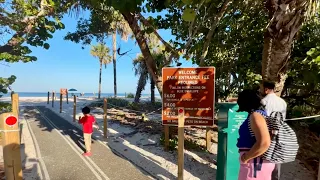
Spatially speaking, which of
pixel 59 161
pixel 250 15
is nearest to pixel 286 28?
pixel 250 15

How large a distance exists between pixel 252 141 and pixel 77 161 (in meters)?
5.02

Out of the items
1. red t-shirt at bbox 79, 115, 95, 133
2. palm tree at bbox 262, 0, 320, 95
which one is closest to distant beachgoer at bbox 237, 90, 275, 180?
palm tree at bbox 262, 0, 320, 95

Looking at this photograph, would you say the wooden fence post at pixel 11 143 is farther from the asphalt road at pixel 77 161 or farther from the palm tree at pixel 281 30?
the palm tree at pixel 281 30

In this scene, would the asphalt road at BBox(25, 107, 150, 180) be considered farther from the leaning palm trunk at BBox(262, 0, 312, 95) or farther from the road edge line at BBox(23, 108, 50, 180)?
the leaning palm trunk at BBox(262, 0, 312, 95)

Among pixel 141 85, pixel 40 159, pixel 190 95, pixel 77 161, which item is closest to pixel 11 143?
pixel 77 161

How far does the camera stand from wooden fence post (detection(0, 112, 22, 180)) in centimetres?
357

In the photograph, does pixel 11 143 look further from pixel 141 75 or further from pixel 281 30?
pixel 141 75

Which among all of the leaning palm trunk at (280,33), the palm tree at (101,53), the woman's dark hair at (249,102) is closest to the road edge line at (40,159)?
the woman's dark hair at (249,102)

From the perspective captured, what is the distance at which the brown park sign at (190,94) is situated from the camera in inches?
219

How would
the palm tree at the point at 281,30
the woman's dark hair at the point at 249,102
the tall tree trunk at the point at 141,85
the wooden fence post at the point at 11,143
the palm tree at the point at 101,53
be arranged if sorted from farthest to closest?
the palm tree at the point at 101,53, the tall tree trunk at the point at 141,85, the palm tree at the point at 281,30, the wooden fence post at the point at 11,143, the woman's dark hair at the point at 249,102

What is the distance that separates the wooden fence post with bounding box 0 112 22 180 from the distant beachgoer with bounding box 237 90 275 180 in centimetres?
309

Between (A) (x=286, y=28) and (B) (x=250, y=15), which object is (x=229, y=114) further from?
(B) (x=250, y=15)

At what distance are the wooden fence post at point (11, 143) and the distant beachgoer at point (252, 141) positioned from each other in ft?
10.1

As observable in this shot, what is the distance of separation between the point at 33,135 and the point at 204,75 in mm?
7136
